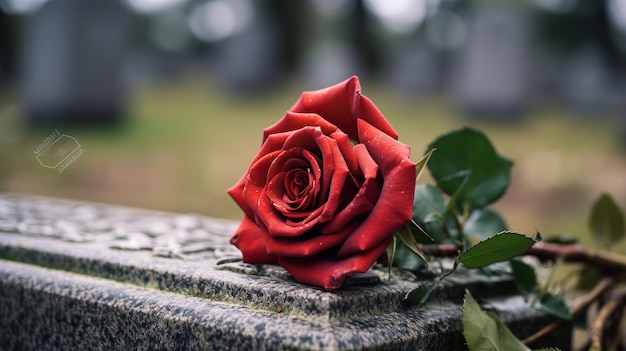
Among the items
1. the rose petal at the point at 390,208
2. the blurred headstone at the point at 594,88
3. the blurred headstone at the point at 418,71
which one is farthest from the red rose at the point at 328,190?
the blurred headstone at the point at 418,71

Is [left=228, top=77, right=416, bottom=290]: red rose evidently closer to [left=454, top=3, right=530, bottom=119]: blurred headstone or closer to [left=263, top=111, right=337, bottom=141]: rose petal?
[left=263, top=111, right=337, bottom=141]: rose petal

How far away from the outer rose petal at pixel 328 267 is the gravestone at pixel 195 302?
0.9 inches

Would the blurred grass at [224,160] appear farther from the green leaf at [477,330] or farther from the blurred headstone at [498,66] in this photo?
the green leaf at [477,330]

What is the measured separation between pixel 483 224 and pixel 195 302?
591 millimetres

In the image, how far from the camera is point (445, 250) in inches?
46.8

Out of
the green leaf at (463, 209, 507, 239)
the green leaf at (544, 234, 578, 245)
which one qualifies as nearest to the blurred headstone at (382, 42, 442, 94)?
the green leaf at (544, 234, 578, 245)

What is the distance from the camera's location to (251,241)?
100 centimetres

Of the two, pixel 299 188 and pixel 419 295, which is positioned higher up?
pixel 299 188

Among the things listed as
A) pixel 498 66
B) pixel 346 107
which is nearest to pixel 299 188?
pixel 346 107

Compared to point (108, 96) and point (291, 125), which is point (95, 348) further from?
point (108, 96)

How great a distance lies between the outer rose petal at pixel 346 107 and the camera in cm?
96

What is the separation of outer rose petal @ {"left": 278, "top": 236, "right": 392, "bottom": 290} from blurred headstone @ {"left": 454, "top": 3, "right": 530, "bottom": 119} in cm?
788

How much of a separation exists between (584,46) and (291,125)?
57.2 feet

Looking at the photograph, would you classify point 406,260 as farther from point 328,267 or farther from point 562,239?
point 562,239
